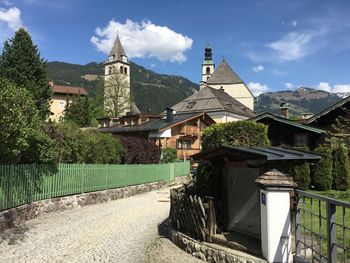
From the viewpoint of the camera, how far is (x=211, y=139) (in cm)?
1536

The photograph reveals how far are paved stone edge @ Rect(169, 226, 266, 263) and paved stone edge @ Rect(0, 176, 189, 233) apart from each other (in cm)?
547

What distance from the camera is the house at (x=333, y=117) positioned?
2547 centimetres

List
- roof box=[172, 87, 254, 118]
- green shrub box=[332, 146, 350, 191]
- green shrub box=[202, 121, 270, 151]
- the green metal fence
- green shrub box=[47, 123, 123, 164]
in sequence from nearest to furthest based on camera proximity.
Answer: the green metal fence → green shrub box=[202, 121, 270, 151] → green shrub box=[47, 123, 123, 164] → green shrub box=[332, 146, 350, 191] → roof box=[172, 87, 254, 118]

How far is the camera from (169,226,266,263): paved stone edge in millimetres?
8133

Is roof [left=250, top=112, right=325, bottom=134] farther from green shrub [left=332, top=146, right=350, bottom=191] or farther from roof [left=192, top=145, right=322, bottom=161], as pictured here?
roof [left=192, top=145, right=322, bottom=161]

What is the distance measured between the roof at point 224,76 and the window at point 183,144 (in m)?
48.5

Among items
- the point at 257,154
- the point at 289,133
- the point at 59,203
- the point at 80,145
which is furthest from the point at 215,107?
the point at 257,154

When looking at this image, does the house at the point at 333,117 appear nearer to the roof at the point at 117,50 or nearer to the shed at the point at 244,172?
the shed at the point at 244,172

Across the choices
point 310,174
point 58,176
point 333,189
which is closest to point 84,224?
point 58,176

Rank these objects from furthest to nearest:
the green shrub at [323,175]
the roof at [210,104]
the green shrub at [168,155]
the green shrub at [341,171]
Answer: the roof at [210,104], the green shrub at [168,155], the green shrub at [341,171], the green shrub at [323,175]


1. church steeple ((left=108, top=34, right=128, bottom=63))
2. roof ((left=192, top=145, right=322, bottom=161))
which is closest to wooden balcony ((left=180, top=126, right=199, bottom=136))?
roof ((left=192, top=145, right=322, bottom=161))

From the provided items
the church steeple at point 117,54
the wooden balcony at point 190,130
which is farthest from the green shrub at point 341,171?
the church steeple at point 117,54

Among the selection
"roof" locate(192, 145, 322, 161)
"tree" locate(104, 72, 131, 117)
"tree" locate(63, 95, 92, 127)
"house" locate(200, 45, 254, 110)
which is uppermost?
"house" locate(200, 45, 254, 110)

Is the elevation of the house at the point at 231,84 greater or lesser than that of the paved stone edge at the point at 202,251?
greater
